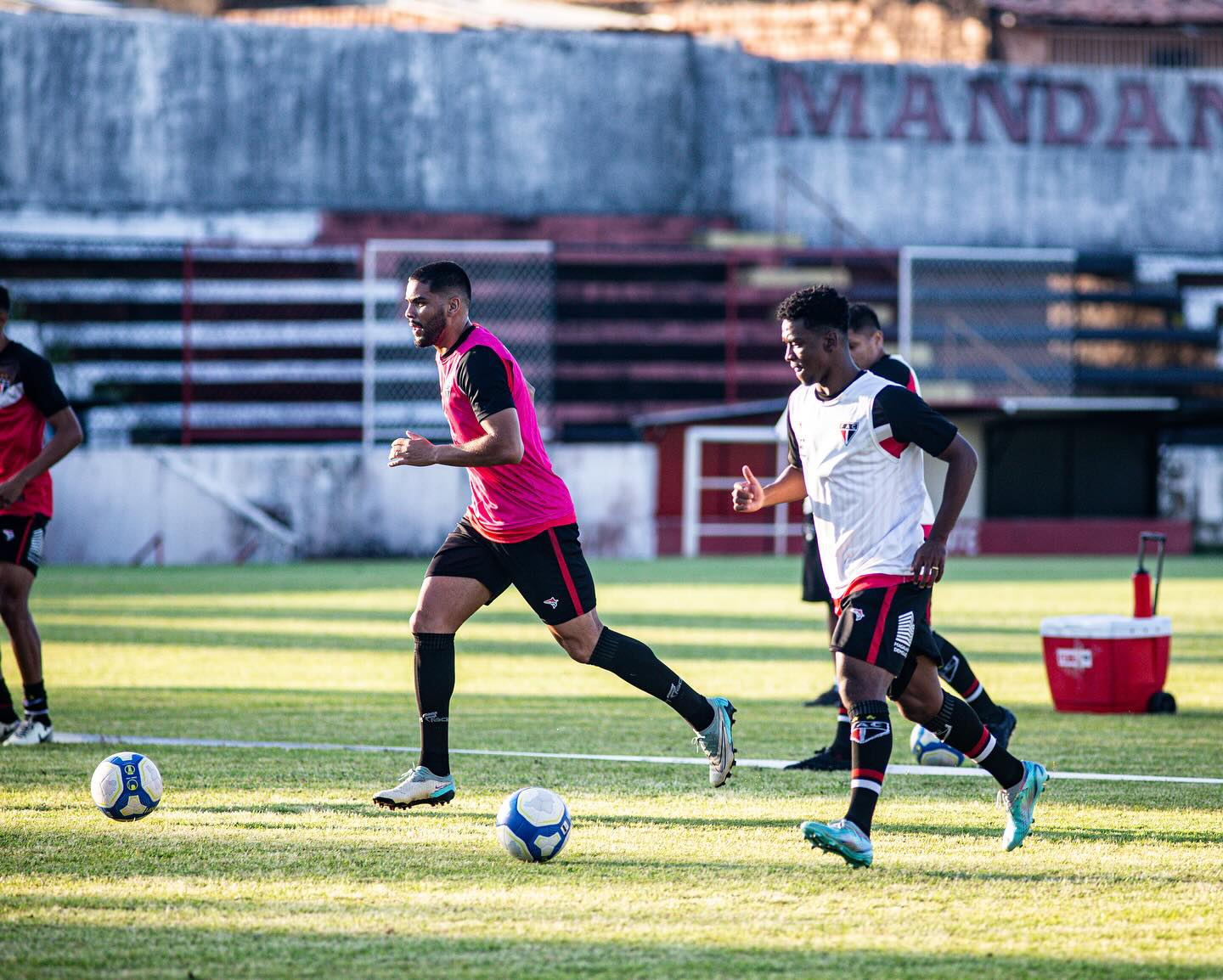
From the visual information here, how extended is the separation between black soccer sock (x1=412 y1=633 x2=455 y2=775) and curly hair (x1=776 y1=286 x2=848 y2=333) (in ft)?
6.73

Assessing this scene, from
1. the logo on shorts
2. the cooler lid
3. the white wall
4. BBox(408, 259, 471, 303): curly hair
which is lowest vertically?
the white wall

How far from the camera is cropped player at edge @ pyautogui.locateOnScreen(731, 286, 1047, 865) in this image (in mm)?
6266

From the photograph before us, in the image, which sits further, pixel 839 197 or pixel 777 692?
pixel 839 197

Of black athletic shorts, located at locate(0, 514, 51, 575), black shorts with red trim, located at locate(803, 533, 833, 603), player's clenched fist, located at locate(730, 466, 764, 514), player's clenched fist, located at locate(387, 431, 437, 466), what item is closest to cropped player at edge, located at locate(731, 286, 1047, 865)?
player's clenched fist, located at locate(730, 466, 764, 514)

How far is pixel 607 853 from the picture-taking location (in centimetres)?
626

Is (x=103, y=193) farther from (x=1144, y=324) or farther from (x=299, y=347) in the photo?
(x=1144, y=324)

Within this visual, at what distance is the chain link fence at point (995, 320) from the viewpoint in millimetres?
33750

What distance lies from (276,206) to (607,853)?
30936 millimetres

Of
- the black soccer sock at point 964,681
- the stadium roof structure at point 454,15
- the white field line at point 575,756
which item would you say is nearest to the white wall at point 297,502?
the stadium roof structure at point 454,15

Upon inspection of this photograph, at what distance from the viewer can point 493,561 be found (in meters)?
7.32

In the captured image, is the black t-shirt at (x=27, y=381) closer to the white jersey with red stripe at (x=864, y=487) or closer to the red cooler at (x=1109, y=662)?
the white jersey with red stripe at (x=864, y=487)

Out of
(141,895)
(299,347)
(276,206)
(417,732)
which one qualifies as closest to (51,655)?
(417,732)

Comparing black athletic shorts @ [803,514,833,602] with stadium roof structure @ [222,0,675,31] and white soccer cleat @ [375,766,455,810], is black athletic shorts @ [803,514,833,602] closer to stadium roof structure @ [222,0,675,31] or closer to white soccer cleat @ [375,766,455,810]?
white soccer cleat @ [375,766,455,810]

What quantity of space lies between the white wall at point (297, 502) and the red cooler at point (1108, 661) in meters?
18.4
